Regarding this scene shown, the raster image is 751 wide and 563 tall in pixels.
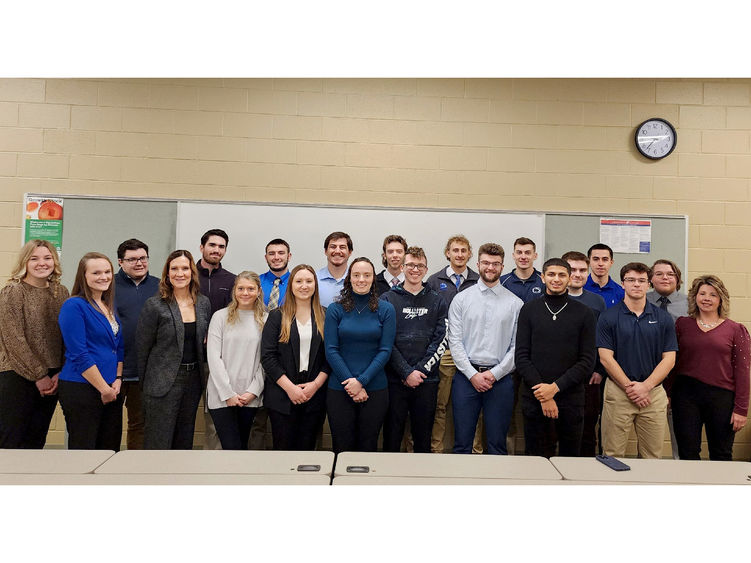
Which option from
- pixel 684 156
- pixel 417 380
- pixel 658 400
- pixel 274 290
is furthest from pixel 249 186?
pixel 684 156

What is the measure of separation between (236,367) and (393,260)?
1.27 meters

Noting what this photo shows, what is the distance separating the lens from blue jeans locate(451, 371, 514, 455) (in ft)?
10.9

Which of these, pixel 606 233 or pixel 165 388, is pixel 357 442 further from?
pixel 606 233

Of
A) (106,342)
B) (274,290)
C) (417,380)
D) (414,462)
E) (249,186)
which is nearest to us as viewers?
(414,462)

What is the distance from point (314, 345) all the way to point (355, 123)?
191 cm

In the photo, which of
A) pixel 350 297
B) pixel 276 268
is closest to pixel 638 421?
pixel 350 297

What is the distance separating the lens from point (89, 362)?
9.50 feet

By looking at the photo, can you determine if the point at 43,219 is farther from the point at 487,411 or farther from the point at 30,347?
the point at 487,411

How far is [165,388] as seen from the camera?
119 inches

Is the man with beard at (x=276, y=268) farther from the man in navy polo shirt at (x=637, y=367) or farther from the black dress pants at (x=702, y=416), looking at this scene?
the black dress pants at (x=702, y=416)

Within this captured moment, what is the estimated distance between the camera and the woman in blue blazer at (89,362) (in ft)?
9.53

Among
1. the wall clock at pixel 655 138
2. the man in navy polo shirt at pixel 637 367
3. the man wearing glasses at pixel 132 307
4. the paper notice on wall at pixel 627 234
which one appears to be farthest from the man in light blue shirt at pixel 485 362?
the man wearing glasses at pixel 132 307

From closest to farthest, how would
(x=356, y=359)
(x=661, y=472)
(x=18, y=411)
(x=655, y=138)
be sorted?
(x=661, y=472) → (x=18, y=411) → (x=356, y=359) → (x=655, y=138)

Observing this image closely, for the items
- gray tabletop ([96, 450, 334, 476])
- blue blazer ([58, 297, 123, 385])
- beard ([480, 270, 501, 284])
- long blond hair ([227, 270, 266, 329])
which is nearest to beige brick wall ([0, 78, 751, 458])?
beard ([480, 270, 501, 284])
